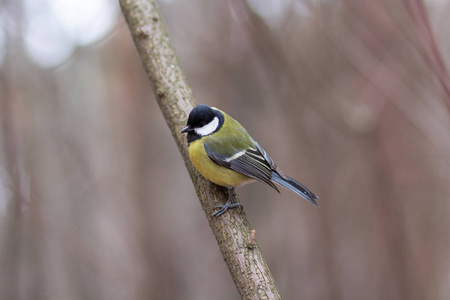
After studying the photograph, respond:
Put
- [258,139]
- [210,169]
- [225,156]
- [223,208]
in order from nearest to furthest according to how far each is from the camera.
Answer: [223,208] → [210,169] → [225,156] → [258,139]

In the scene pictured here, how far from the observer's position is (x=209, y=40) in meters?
4.09

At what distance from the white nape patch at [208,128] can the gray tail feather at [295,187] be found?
0.52 m

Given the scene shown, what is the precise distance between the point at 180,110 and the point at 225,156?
429 mm

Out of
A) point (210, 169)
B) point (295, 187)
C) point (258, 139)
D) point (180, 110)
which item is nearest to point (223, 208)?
point (210, 169)

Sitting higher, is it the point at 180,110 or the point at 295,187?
the point at 180,110

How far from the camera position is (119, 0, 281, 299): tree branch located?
6.25 ft

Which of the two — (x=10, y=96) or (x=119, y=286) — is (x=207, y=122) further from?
(x=119, y=286)

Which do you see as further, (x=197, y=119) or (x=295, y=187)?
(x=295, y=187)

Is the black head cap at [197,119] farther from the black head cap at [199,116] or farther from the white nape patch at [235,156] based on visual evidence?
the white nape patch at [235,156]

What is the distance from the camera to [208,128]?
8.11ft

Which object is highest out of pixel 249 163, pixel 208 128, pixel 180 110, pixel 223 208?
pixel 180 110

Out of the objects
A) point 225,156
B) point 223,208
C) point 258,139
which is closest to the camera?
point 223,208

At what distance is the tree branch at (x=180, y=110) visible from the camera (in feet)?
6.25

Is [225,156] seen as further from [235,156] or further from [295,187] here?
[295,187]
